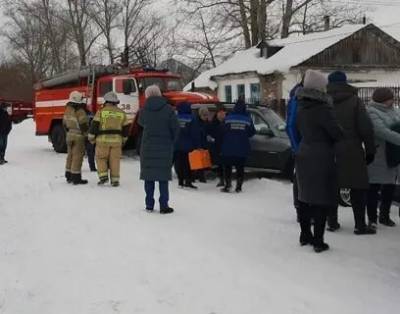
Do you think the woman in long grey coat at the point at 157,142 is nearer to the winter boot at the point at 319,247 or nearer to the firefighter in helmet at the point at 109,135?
the firefighter in helmet at the point at 109,135

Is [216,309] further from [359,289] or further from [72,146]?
[72,146]

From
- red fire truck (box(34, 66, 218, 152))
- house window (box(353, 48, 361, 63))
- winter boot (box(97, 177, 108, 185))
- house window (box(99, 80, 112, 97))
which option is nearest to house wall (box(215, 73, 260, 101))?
house window (box(353, 48, 361, 63))

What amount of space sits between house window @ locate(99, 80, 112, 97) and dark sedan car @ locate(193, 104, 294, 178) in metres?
4.70

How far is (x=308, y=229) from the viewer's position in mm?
6883

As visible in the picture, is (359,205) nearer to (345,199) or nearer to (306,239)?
(306,239)

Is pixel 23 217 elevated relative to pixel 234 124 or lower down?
lower down

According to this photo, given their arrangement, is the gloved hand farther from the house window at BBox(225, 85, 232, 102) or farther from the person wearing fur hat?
the house window at BBox(225, 85, 232, 102)

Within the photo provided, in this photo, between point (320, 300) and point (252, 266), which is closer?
point (320, 300)

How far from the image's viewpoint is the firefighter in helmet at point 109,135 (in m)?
11.2

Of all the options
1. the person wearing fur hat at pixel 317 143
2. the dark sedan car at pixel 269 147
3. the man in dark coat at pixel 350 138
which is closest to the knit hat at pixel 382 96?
the man in dark coat at pixel 350 138

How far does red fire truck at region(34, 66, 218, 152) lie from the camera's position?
637 inches

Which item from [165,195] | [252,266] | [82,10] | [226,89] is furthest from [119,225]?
[82,10]

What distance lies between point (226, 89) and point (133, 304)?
132 ft

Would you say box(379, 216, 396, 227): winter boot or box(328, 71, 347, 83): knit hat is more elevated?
box(328, 71, 347, 83): knit hat
